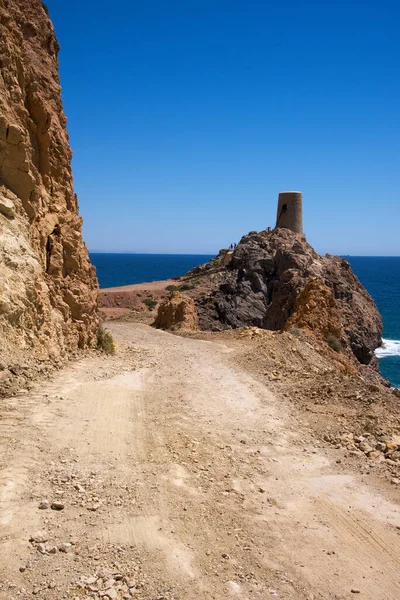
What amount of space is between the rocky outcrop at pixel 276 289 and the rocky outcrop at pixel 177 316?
31.1ft

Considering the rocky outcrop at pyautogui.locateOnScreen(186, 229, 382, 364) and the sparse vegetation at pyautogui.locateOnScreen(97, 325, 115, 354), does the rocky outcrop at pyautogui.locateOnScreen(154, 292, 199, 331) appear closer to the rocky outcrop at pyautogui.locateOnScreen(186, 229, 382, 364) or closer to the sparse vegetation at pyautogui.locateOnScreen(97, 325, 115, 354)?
the rocky outcrop at pyautogui.locateOnScreen(186, 229, 382, 364)

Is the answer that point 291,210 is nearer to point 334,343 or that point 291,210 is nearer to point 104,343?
point 334,343

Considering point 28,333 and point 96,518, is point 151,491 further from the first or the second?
point 28,333

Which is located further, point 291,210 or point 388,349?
point 291,210

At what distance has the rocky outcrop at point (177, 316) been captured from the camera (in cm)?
2719

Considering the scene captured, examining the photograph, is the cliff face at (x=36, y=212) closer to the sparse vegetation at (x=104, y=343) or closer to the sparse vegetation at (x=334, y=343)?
the sparse vegetation at (x=104, y=343)

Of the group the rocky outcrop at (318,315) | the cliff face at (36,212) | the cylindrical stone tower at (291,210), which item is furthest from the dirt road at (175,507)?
the cylindrical stone tower at (291,210)

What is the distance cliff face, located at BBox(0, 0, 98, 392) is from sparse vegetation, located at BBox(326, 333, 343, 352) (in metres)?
9.36

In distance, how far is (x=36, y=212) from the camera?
41.1 feet

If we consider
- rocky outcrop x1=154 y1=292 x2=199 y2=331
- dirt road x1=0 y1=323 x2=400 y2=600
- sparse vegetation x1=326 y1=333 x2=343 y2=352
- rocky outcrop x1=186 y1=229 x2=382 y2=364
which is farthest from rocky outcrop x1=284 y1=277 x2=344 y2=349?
rocky outcrop x1=186 y1=229 x2=382 y2=364

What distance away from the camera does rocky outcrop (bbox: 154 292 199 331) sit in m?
27.2

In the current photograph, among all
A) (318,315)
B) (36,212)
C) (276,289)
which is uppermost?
(36,212)

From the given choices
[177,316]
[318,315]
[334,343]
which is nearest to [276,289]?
[177,316]

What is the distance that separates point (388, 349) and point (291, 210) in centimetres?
1721
